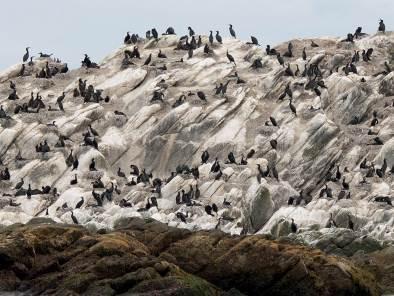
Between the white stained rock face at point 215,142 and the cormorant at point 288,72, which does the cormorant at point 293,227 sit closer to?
the white stained rock face at point 215,142

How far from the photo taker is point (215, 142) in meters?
74.1

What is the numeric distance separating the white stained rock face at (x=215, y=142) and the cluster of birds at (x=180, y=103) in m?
0.20

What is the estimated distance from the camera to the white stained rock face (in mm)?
60062

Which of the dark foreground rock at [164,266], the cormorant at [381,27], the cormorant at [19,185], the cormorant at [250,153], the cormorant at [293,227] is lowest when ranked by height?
the cormorant at [19,185]

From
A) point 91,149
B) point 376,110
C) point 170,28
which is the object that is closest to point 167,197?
point 91,149

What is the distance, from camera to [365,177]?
62875mm

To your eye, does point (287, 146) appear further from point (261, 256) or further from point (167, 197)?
point (261, 256)

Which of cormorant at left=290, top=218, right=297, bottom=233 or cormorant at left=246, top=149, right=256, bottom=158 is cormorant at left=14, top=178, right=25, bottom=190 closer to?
cormorant at left=246, top=149, right=256, bottom=158

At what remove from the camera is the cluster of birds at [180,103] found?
6297 centimetres

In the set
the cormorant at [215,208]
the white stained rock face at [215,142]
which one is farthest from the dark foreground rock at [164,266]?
the cormorant at [215,208]

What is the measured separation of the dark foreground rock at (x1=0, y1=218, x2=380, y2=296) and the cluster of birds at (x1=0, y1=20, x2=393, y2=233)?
16.2 metres

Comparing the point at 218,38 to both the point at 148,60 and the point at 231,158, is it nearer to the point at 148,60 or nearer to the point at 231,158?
the point at 148,60

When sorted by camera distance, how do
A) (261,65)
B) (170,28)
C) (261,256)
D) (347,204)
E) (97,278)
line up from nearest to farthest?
1. (97,278)
2. (261,256)
3. (347,204)
4. (261,65)
5. (170,28)

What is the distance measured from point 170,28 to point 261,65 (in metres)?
16.3
